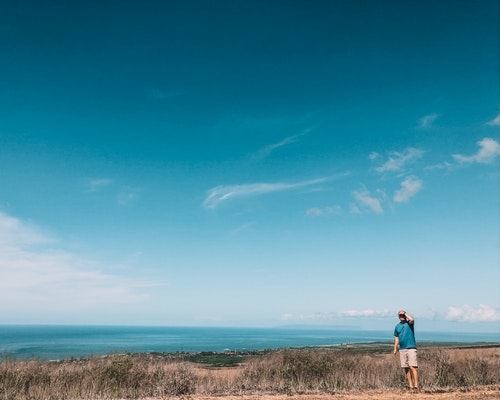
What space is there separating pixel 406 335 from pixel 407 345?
0.89ft

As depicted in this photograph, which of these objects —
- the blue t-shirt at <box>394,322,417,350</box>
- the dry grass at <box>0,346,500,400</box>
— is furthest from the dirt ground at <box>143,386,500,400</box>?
the blue t-shirt at <box>394,322,417,350</box>

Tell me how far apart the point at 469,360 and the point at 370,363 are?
3519 millimetres

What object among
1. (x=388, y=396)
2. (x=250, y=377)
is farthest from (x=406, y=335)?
(x=250, y=377)

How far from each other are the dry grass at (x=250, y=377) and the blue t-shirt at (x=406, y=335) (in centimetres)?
118

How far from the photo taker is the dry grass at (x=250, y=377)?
11.4 m

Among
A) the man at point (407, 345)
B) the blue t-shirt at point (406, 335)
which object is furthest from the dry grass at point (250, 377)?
the blue t-shirt at point (406, 335)

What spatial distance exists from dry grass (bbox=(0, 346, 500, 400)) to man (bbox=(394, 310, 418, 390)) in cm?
55

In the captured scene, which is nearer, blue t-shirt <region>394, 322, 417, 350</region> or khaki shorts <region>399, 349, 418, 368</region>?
khaki shorts <region>399, 349, 418, 368</region>

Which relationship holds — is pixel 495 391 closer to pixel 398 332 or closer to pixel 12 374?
pixel 398 332

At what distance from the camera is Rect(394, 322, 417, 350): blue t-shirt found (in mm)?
11352

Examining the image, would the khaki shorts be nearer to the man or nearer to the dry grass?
the man

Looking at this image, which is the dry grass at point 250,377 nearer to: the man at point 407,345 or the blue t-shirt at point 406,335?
the man at point 407,345

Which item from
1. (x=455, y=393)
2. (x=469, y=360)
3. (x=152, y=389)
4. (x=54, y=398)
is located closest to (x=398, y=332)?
(x=455, y=393)

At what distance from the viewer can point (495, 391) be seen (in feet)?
35.6
